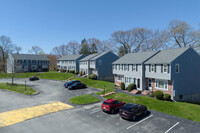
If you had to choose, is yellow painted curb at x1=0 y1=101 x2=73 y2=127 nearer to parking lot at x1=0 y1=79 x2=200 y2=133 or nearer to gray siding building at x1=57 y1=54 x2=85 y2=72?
parking lot at x1=0 y1=79 x2=200 y2=133

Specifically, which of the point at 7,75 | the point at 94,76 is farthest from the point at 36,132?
the point at 7,75

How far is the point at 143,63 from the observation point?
96.8ft

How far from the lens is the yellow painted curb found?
15.5m

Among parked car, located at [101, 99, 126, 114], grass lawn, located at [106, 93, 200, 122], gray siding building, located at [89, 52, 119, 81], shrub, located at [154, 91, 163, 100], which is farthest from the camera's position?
gray siding building, located at [89, 52, 119, 81]

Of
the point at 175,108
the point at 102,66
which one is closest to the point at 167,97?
the point at 175,108

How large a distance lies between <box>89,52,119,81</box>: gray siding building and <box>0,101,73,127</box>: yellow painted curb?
87.5 feet

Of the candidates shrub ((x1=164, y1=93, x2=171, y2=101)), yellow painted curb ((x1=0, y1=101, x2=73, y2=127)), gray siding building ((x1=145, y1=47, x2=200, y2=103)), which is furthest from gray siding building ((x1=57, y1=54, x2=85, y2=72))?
shrub ((x1=164, y1=93, x2=171, y2=101))

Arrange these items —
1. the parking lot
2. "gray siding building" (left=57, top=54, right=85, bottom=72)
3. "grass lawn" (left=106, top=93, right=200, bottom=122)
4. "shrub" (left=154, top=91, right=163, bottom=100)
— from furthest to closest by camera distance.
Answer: "gray siding building" (left=57, top=54, right=85, bottom=72) < "shrub" (left=154, top=91, right=163, bottom=100) < "grass lawn" (left=106, top=93, right=200, bottom=122) < the parking lot

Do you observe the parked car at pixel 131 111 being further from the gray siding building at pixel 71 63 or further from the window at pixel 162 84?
the gray siding building at pixel 71 63

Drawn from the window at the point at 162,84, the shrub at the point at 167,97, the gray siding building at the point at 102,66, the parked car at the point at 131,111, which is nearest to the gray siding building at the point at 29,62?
the gray siding building at the point at 102,66

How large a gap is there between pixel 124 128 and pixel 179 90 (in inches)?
646

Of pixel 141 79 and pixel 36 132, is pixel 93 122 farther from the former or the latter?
pixel 141 79

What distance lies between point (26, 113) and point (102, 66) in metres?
33.2

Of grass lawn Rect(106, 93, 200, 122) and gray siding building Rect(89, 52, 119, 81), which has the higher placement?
gray siding building Rect(89, 52, 119, 81)
